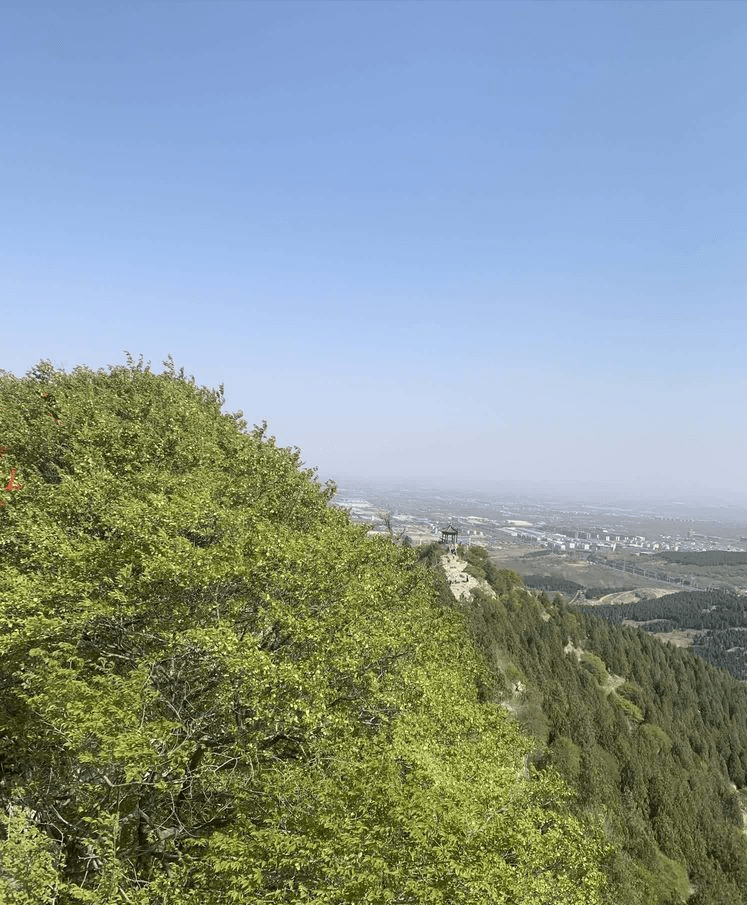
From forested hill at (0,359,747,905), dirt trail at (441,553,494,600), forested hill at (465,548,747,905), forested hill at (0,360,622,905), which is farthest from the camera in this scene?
dirt trail at (441,553,494,600)

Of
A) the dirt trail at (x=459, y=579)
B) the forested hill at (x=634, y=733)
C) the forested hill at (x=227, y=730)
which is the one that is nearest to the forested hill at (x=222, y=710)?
the forested hill at (x=227, y=730)

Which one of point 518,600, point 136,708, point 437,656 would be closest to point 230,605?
point 136,708

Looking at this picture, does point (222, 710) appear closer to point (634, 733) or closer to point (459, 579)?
point (459, 579)

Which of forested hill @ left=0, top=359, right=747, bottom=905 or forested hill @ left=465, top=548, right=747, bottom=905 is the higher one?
forested hill @ left=0, top=359, right=747, bottom=905

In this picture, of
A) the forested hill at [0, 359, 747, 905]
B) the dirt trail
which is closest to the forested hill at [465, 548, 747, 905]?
the dirt trail

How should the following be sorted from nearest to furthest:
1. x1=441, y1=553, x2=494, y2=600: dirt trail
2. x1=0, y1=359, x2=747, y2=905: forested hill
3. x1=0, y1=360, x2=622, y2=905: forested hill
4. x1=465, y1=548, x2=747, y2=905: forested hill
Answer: x1=0, y1=360, x2=622, y2=905: forested hill
x1=0, y1=359, x2=747, y2=905: forested hill
x1=465, y1=548, x2=747, y2=905: forested hill
x1=441, y1=553, x2=494, y2=600: dirt trail

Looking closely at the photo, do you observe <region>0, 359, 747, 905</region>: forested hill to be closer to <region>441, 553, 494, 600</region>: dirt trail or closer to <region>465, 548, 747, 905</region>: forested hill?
<region>465, 548, 747, 905</region>: forested hill

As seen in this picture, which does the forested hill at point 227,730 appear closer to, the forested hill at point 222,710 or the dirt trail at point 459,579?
the forested hill at point 222,710

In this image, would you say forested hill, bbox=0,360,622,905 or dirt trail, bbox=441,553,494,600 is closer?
forested hill, bbox=0,360,622,905
